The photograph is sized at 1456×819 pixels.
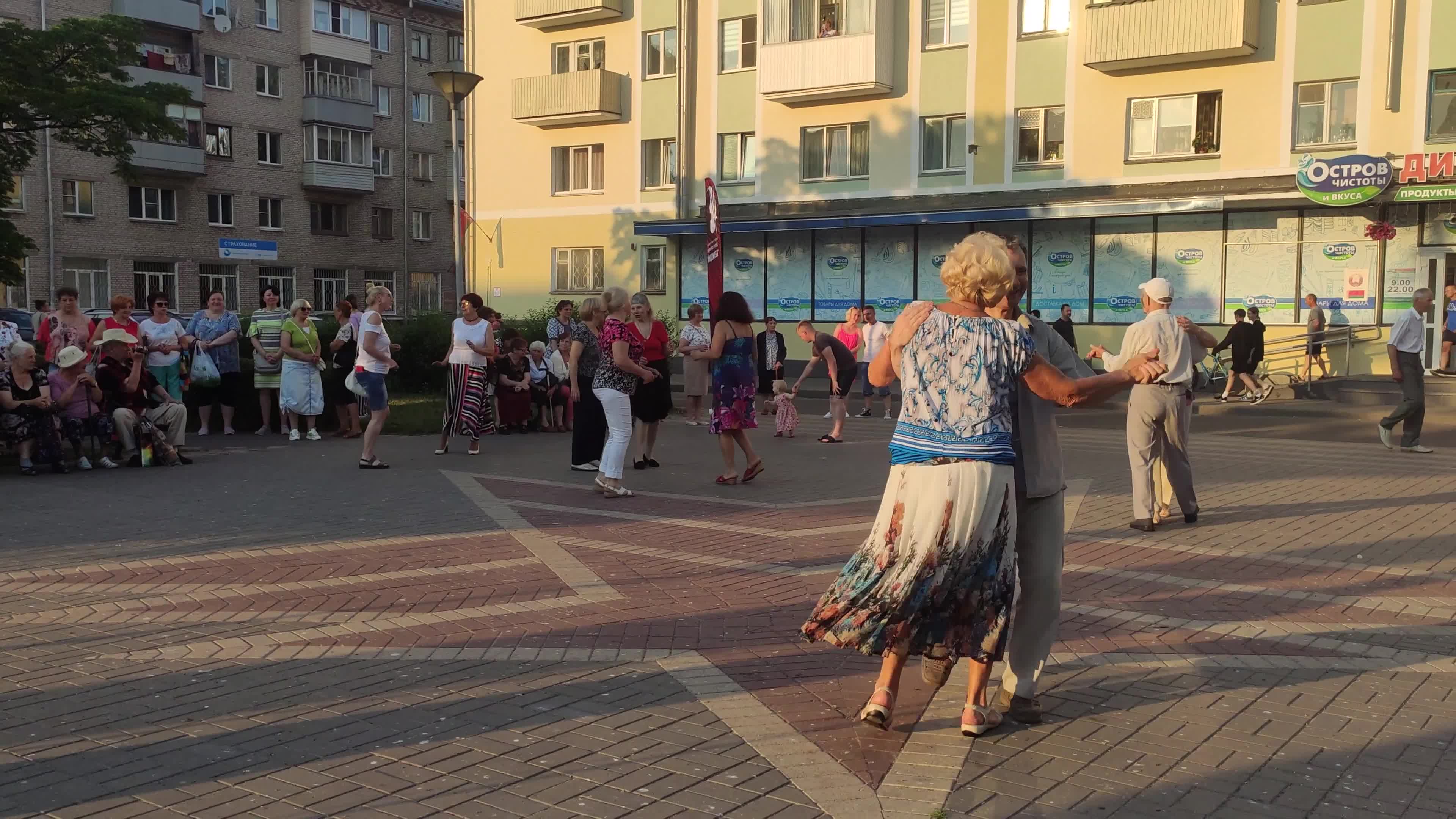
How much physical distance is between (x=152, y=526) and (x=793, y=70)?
27.0m

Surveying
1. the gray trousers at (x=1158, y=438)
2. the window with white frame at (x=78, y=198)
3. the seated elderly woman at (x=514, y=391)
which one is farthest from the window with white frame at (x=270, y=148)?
the gray trousers at (x=1158, y=438)

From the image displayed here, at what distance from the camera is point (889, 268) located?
3294 centimetres

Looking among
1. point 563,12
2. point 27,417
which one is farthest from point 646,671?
point 563,12

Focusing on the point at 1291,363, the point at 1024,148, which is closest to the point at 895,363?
the point at 1291,363

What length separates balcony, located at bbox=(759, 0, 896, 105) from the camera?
32.3 m

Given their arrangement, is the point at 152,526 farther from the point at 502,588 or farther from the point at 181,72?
the point at 181,72

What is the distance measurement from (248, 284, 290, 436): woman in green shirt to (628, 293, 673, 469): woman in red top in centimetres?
523

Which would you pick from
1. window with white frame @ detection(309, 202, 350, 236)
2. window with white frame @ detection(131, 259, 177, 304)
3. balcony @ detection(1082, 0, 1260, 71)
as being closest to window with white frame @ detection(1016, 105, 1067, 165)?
balcony @ detection(1082, 0, 1260, 71)

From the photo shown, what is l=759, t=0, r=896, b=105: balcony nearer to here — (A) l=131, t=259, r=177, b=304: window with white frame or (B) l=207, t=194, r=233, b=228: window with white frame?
(A) l=131, t=259, r=177, b=304: window with white frame

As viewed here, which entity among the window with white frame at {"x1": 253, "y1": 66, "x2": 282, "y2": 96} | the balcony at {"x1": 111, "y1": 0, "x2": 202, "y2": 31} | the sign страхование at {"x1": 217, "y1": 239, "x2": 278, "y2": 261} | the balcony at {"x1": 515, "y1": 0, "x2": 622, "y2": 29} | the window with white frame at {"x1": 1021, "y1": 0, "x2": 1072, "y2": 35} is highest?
the balcony at {"x1": 111, "y1": 0, "x2": 202, "y2": 31}

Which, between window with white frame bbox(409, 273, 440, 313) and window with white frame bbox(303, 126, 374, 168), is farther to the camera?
window with white frame bbox(409, 273, 440, 313)

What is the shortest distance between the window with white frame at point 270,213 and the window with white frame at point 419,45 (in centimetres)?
1056

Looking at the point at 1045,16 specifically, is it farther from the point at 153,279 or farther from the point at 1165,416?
the point at 153,279

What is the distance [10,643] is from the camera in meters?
5.94
